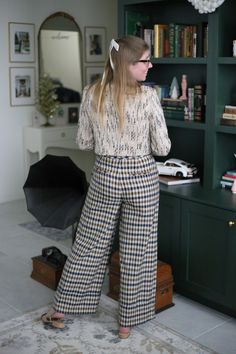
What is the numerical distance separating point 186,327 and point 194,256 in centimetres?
42

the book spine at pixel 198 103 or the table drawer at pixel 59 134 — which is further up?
the book spine at pixel 198 103

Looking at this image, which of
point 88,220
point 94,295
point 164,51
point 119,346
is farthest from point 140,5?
point 119,346

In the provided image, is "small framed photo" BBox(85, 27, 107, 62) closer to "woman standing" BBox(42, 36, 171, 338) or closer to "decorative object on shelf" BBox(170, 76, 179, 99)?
"decorative object on shelf" BBox(170, 76, 179, 99)

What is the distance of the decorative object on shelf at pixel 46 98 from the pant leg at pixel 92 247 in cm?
284

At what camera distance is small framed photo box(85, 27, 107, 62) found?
19.5 feet

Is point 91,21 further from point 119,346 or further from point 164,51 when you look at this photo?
point 119,346

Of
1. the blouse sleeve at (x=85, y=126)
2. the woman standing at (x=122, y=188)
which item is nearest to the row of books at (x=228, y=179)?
the woman standing at (x=122, y=188)

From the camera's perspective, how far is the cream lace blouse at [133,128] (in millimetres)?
2641

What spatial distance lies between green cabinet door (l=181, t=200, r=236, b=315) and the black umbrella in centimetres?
67

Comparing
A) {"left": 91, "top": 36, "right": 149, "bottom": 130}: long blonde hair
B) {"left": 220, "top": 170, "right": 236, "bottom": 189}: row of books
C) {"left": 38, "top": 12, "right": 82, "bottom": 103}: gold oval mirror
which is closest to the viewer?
{"left": 91, "top": 36, "right": 149, "bottom": 130}: long blonde hair

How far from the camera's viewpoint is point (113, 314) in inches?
123

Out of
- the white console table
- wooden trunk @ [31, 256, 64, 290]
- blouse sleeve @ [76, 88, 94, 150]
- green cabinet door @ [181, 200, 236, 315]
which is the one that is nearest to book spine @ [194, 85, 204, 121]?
green cabinet door @ [181, 200, 236, 315]

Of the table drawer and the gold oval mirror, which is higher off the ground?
the gold oval mirror

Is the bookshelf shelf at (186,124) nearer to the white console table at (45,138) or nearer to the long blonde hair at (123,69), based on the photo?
the long blonde hair at (123,69)
